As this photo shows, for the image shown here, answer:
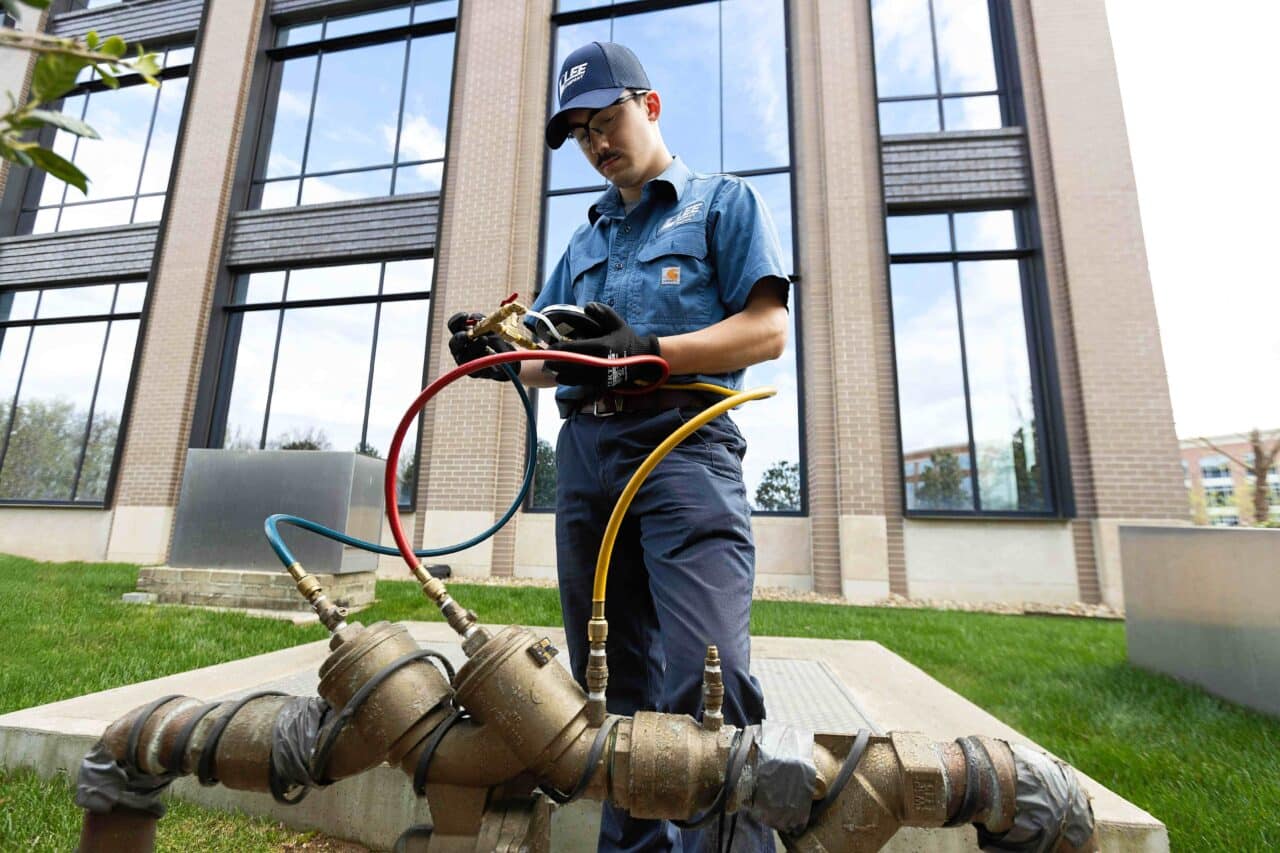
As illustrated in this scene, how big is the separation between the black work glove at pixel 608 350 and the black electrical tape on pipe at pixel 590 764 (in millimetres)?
623

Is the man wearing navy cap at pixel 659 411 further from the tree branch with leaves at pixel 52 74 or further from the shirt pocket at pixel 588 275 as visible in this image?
the tree branch with leaves at pixel 52 74

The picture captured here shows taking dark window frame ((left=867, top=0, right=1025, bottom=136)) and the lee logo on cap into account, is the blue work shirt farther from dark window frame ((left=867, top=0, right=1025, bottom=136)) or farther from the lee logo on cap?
dark window frame ((left=867, top=0, right=1025, bottom=136))

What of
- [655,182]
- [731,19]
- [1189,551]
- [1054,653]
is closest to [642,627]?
[655,182]

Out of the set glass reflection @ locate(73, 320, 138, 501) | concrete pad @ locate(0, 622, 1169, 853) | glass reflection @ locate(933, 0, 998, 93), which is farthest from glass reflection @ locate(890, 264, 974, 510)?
glass reflection @ locate(73, 320, 138, 501)

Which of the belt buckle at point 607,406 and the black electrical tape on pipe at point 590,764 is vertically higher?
the belt buckle at point 607,406

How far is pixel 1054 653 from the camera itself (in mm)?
3783

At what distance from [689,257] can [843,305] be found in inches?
240

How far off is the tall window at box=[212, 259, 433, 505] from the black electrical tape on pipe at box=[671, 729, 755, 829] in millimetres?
7604

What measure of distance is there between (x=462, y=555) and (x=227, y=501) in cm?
273

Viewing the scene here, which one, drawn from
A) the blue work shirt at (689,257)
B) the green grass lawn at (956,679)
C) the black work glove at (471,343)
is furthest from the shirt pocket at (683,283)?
the green grass lawn at (956,679)

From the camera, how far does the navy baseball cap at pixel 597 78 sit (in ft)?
4.58

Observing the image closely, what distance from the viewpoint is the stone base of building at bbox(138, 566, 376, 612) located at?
4684mm

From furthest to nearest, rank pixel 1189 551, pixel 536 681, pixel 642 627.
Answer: pixel 1189 551, pixel 642 627, pixel 536 681

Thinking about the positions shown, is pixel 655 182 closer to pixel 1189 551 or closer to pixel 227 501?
pixel 1189 551
